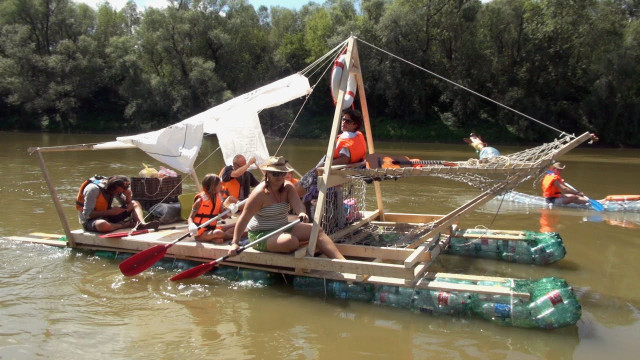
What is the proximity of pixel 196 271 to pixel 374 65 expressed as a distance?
32.9 meters

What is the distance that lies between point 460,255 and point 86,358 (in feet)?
16.6

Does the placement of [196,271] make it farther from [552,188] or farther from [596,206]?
[596,206]

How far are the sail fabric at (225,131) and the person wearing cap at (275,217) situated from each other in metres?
1.97

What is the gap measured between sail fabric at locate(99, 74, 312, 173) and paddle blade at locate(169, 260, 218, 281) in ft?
5.89

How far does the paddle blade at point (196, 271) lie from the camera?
6015 millimetres

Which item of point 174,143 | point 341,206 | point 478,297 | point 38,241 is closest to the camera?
point 478,297

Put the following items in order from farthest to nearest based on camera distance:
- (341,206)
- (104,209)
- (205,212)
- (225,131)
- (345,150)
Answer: (225,131) → (104,209) → (341,206) → (205,212) → (345,150)

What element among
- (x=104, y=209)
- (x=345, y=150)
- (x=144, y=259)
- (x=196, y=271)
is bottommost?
(x=196, y=271)

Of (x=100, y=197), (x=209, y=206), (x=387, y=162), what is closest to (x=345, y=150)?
(x=387, y=162)

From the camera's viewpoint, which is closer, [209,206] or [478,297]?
[478,297]

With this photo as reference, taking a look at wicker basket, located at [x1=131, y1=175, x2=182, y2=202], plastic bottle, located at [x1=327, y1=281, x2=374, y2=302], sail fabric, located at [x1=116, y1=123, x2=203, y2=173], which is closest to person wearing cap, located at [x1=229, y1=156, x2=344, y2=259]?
plastic bottle, located at [x1=327, y1=281, x2=374, y2=302]

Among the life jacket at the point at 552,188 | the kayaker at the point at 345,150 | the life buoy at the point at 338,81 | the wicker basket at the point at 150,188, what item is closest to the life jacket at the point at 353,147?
the kayaker at the point at 345,150

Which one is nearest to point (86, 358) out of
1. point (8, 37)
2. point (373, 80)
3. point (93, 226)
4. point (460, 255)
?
point (93, 226)

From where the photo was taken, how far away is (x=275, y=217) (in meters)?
6.04
